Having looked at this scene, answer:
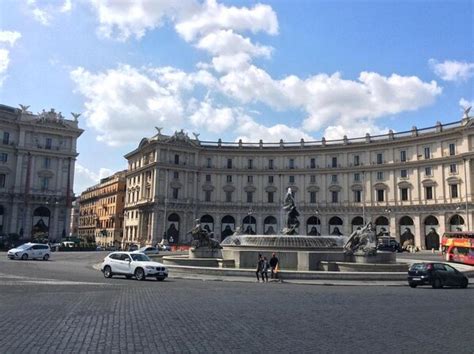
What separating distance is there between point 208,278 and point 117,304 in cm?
1185

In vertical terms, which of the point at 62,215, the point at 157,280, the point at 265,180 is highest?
the point at 265,180

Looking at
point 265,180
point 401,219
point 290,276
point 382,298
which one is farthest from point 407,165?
point 382,298

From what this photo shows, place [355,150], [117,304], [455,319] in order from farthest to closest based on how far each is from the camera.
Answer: [355,150] < [117,304] < [455,319]

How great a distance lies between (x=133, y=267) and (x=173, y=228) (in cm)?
6425

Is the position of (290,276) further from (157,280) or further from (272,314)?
(272,314)

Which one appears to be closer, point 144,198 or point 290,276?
point 290,276

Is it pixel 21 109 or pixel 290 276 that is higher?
pixel 21 109

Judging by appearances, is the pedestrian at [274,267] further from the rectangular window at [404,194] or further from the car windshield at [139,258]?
the rectangular window at [404,194]

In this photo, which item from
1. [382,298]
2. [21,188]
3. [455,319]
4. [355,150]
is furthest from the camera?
[355,150]

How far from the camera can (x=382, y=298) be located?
1769 centimetres

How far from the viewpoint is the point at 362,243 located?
31.0 metres

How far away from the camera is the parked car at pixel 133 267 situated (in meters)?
24.3

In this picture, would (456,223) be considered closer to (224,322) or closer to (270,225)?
(270,225)

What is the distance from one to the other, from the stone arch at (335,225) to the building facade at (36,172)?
49.4 meters
